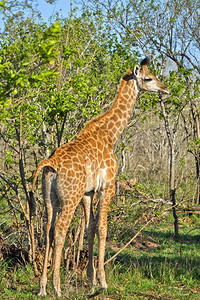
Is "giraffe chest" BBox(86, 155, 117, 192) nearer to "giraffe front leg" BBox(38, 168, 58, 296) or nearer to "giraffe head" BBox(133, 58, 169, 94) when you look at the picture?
"giraffe front leg" BBox(38, 168, 58, 296)

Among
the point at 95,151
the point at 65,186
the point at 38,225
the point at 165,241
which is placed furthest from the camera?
the point at 165,241

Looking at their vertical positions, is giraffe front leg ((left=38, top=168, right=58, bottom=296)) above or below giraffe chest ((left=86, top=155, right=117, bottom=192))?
below

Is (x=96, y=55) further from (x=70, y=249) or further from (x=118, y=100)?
(x=70, y=249)

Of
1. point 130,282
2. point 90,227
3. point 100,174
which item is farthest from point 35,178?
point 130,282

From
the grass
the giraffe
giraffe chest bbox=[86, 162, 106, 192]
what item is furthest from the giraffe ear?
the grass

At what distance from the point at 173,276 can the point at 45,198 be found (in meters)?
2.50

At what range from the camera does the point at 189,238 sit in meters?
10.5

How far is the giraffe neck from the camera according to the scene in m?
7.05

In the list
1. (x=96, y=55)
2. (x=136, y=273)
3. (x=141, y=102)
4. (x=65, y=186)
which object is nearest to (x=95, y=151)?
(x=65, y=186)

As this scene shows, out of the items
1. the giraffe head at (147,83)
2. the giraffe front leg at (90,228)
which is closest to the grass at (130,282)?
the giraffe front leg at (90,228)

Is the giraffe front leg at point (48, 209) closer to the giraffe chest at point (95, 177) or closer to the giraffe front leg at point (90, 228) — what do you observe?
the giraffe chest at point (95, 177)

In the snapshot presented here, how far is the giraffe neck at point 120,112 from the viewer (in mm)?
7055

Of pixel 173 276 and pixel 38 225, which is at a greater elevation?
pixel 38 225

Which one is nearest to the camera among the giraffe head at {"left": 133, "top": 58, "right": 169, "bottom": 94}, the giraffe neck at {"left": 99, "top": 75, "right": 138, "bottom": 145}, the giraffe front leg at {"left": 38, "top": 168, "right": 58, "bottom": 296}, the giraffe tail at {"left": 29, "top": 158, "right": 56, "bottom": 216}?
the giraffe tail at {"left": 29, "top": 158, "right": 56, "bottom": 216}
